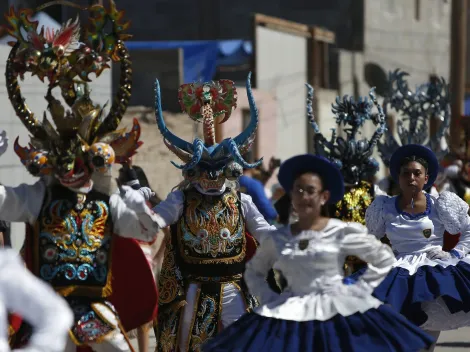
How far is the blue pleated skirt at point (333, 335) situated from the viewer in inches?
277

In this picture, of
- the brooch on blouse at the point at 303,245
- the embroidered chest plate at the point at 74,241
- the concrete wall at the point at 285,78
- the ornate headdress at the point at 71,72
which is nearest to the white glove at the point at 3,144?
the ornate headdress at the point at 71,72

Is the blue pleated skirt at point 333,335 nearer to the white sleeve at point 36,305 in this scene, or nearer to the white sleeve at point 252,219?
the white sleeve at point 252,219

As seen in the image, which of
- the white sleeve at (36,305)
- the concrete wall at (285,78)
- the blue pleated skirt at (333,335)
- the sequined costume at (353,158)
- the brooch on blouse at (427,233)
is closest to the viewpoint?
the white sleeve at (36,305)

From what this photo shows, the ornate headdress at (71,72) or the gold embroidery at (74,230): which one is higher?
the ornate headdress at (71,72)

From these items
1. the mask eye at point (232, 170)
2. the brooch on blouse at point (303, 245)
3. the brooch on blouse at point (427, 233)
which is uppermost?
the mask eye at point (232, 170)

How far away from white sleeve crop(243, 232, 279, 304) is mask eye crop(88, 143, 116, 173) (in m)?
1.03

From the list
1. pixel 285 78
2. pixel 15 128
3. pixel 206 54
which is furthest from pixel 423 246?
pixel 285 78

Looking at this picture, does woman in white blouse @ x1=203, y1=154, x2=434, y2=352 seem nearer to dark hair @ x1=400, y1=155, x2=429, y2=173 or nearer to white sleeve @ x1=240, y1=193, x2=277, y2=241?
white sleeve @ x1=240, y1=193, x2=277, y2=241

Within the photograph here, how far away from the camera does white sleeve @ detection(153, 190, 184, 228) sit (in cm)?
877

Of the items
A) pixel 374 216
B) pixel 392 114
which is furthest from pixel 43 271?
pixel 392 114

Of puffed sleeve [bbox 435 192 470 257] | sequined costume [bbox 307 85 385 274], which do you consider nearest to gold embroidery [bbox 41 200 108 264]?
puffed sleeve [bbox 435 192 470 257]

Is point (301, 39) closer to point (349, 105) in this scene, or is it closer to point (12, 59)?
point (349, 105)

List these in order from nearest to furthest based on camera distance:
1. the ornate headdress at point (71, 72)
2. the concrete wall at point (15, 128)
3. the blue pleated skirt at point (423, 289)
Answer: the ornate headdress at point (71, 72), the blue pleated skirt at point (423, 289), the concrete wall at point (15, 128)

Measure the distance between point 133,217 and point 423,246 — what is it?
122 inches
